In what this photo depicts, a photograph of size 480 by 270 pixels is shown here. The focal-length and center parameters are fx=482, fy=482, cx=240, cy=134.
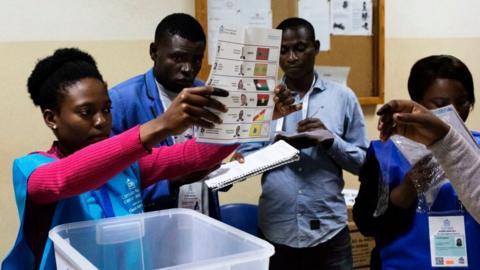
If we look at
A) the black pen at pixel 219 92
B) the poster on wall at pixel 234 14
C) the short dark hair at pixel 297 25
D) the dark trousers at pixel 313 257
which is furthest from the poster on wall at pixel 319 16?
the black pen at pixel 219 92

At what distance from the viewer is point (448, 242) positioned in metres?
1.18

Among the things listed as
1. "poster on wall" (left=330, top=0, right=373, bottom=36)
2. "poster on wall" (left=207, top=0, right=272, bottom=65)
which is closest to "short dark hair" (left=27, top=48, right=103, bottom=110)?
"poster on wall" (left=207, top=0, right=272, bottom=65)

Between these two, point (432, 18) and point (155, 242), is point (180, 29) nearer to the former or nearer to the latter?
point (155, 242)

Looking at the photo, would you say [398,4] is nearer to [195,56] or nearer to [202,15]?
[202,15]

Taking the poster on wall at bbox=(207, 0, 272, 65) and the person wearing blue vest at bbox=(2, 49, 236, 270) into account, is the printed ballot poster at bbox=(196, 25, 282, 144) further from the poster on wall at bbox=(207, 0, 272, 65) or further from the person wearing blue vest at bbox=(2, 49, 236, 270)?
the poster on wall at bbox=(207, 0, 272, 65)

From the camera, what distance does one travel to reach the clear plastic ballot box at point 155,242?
0.90 metres

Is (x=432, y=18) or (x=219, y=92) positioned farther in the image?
(x=432, y=18)

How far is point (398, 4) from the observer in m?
3.03

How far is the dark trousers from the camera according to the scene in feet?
6.08

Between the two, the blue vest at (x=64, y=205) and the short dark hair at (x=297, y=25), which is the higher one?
the short dark hair at (x=297, y=25)

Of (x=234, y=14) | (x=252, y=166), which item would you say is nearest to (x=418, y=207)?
(x=252, y=166)

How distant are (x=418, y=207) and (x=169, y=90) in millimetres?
905

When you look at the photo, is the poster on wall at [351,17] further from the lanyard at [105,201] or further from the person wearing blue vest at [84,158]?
the lanyard at [105,201]

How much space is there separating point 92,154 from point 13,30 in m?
1.45
